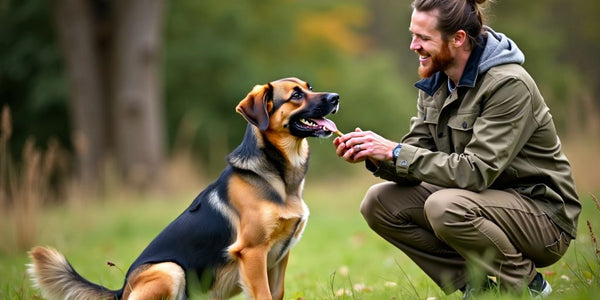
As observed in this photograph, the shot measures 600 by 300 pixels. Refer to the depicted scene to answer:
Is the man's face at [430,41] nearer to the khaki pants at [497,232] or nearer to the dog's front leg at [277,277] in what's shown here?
the khaki pants at [497,232]

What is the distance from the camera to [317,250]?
7.60m

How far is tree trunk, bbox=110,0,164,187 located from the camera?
12.6m

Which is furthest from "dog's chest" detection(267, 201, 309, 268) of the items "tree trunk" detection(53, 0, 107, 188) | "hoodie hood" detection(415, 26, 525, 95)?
"tree trunk" detection(53, 0, 107, 188)

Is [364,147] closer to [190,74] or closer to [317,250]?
[317,250]

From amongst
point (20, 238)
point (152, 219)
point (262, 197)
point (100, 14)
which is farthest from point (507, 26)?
point (262, 197)

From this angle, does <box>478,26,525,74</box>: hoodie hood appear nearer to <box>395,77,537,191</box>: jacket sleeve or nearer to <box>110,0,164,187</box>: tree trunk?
<box>395,77,537,191</box>: jacket sleeve

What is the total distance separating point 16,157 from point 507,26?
21943mm

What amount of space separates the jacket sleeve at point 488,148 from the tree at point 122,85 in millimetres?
9390

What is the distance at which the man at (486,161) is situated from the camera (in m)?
3.60

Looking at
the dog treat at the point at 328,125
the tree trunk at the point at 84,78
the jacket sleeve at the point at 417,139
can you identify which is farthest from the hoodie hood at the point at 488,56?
the tree trunk at the point at 84,78

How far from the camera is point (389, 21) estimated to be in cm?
3347

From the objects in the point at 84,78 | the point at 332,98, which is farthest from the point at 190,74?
the point at 332,98

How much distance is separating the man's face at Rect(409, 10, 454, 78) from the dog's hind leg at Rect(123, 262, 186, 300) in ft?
6.90

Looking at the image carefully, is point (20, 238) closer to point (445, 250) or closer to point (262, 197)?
point (262, 197)
